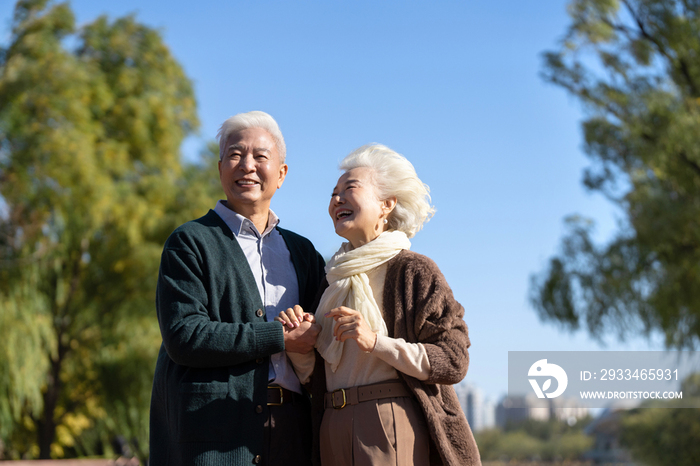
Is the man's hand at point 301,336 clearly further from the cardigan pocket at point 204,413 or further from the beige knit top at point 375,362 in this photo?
the cardigan pocket at point 204,413

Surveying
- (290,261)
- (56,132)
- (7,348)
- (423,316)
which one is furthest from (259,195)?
(56,132)

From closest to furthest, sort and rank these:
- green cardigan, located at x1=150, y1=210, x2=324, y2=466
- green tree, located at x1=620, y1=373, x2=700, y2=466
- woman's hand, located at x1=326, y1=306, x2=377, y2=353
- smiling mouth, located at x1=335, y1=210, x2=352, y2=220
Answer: woman's hand, located at x1=326, y1=306, x2=377, y2=353
green cardigan, located at x1=150, y1=210, x2=324, y2=466
smiling mouth, located at x1=335, y1=210, x2=352, y2=220
green tree, located at x1=620, y1=373, x2=700, y2=466

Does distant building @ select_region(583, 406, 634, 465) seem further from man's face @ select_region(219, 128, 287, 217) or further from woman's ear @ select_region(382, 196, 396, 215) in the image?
man's face @ select_region(219, 128, 287, 217)

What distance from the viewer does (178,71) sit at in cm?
1306

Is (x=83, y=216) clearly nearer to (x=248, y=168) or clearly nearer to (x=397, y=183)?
(x=248, y=168)

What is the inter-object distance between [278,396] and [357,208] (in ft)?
2.54

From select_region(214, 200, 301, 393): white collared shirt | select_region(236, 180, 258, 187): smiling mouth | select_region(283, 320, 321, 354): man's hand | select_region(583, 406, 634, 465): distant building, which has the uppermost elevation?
select_region(236, 180, 258, 187): smiling mouth

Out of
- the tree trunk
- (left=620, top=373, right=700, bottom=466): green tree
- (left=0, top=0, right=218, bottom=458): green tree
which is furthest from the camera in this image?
(left=620, top=373, right=700, bottom=466): green tree

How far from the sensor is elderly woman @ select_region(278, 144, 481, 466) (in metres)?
2.29

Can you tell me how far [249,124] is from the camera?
2812mm

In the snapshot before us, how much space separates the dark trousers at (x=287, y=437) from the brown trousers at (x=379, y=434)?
0.58 ft

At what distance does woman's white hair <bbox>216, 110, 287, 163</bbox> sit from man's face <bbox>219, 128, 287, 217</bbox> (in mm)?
22

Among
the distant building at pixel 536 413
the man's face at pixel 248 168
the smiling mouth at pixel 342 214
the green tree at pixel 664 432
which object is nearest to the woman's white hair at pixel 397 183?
the smiling mouth at pixel 342 214

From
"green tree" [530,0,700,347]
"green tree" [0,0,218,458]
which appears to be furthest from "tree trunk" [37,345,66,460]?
"green tree" [530,0,700,347]
